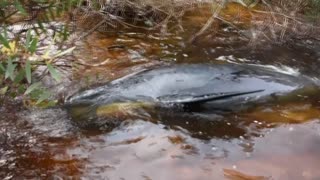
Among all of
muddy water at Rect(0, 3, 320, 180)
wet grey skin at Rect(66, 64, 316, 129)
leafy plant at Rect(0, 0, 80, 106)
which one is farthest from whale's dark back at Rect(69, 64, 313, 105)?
leafy plant at Rect(0, 0, 80, 106)

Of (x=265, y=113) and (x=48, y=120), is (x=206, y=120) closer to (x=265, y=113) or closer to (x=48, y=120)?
(x=265, y=113)

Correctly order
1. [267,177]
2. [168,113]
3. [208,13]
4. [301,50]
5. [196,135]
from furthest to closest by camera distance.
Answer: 1. [208,13]
2. [301,50]
3. [168,113]
4. [196,135]
5. [267,177]

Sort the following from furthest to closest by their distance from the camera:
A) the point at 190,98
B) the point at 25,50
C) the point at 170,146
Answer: the point at 190,98 → the point at 170,146 → the point at 25,50

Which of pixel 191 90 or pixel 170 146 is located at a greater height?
pixel 191 90

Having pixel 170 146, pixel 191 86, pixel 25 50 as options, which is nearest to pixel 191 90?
pixel 191 86

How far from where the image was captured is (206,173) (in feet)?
10.4

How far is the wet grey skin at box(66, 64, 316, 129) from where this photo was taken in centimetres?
396

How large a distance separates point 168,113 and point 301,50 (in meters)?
2.39

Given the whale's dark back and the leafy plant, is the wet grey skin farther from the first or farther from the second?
the leafy plant

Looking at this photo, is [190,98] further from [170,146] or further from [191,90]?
[170,146]

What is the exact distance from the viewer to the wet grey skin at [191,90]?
13.0 feet

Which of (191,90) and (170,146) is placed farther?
(191,90)

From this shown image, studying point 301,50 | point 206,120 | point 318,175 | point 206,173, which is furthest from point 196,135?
point 301,50

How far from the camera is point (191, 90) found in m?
4.05
